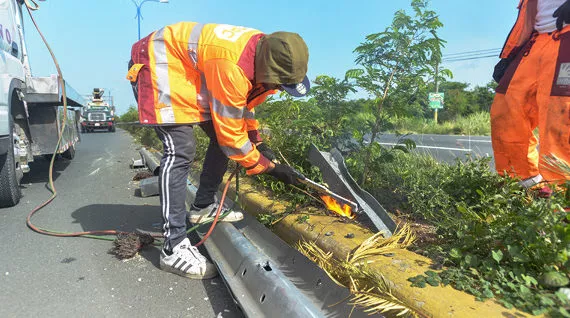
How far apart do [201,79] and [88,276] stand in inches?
59.9

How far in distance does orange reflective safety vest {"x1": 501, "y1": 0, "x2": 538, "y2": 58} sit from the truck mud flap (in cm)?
152

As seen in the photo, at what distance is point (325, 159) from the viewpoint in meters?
2.86

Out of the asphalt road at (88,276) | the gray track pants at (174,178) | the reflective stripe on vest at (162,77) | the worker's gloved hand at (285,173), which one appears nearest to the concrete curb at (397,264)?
the worker's gloved hand at (285,173)

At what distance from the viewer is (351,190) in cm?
260

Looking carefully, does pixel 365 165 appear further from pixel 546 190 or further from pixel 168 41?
pixel 168 41

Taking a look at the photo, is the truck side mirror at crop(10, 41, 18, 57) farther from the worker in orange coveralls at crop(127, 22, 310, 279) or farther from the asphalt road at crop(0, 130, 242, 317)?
the worker in orange coveralls at crop(127, 22, 310, 279)

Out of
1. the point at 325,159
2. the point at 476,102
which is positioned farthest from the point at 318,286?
the point at 476,102

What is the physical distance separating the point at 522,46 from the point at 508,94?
393 millimetres

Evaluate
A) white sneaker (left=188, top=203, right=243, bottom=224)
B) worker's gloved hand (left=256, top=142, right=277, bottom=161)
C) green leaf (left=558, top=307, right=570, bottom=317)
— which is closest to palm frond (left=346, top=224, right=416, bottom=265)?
green leaf (left=558, top=307, right=570, bottom=317)

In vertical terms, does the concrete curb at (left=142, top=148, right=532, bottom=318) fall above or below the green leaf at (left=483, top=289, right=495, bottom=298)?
below

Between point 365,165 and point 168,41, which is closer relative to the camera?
point 168,41

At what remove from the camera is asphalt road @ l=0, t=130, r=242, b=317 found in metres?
2.05

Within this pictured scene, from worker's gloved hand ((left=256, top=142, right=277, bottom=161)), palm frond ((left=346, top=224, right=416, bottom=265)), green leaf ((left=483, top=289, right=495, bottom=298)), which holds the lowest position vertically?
palm frond ((left=346, top=224, right=416, bottom=265))

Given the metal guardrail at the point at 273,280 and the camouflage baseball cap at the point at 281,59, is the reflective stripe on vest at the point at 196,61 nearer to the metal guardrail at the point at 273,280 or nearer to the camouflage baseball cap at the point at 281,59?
the camouflage baseball cap at the point at 281,59
